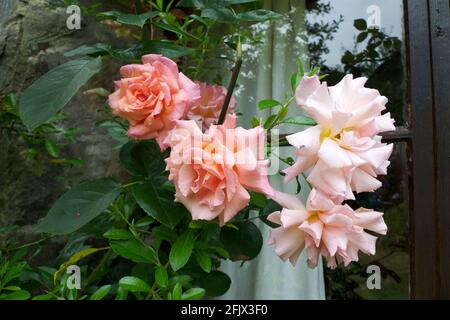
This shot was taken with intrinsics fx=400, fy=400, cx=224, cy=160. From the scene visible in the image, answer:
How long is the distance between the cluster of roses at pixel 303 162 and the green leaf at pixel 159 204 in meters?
0.09

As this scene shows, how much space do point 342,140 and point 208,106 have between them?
0.31 meters

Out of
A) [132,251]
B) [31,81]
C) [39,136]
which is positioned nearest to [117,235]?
[132,251]

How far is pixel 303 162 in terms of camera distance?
538mm

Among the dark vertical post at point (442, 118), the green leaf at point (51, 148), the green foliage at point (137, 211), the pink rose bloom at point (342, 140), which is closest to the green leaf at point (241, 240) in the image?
the green foliage at point (137, 211)

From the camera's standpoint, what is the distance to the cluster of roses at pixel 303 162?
1.66 feet

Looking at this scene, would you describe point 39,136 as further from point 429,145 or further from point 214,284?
point 429,145

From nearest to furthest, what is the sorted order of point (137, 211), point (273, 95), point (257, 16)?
point (257, 16) < point (137, 211) < point (273, 95)

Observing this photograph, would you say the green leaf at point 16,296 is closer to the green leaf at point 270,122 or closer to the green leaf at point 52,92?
the green leaf at point 52,92

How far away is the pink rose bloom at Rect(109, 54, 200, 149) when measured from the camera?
58 centimetres

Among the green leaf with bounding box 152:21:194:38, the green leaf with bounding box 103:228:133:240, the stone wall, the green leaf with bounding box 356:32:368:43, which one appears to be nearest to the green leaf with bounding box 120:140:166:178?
the green leaf with bounding box 103:228:133:240

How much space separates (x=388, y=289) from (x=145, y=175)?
58cm

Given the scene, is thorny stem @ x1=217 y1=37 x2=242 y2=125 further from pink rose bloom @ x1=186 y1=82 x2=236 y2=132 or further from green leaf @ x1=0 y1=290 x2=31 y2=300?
green leaf @ x1=0 y1=290 x2=31 y2=300

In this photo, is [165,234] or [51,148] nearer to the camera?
[165,234]

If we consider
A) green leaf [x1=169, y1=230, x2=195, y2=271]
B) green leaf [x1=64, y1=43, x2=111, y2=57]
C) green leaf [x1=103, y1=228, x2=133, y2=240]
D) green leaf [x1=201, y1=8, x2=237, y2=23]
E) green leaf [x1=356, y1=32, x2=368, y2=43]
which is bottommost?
green leaf [x1=169, y1=230, x2=195, y2=271]
